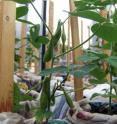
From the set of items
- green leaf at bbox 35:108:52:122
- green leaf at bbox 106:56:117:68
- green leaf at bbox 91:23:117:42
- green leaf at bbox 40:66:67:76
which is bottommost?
green leaf at bbox 35:108:52:122

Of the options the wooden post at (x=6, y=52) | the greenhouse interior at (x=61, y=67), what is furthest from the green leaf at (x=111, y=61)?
the wooden post at (x=6, y=52)

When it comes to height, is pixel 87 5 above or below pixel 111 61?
above

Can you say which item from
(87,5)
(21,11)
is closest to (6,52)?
(21,11)

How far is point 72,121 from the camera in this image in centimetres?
71

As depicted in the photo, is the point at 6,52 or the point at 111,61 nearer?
the point at 111,61

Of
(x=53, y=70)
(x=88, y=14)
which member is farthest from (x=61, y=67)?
(x=88, y=14)

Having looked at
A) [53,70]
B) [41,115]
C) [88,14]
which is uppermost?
[88,14]

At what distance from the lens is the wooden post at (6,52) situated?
0.73 m

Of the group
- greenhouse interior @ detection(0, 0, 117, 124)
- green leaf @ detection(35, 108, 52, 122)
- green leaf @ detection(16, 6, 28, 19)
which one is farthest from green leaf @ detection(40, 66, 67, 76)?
green leaf @ detection(16, 6, 28, 19)

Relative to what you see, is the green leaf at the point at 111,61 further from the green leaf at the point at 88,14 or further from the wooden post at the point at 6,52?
the wooden post at the point at 6,52

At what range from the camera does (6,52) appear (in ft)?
2.43

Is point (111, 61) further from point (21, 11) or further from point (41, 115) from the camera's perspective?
point (21, 11)

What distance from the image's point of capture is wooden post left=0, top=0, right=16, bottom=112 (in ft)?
2.40

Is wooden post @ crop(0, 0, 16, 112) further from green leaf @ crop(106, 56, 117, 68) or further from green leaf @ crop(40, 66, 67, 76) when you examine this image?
green leaf @ crop(106, 56, 117, 68)
